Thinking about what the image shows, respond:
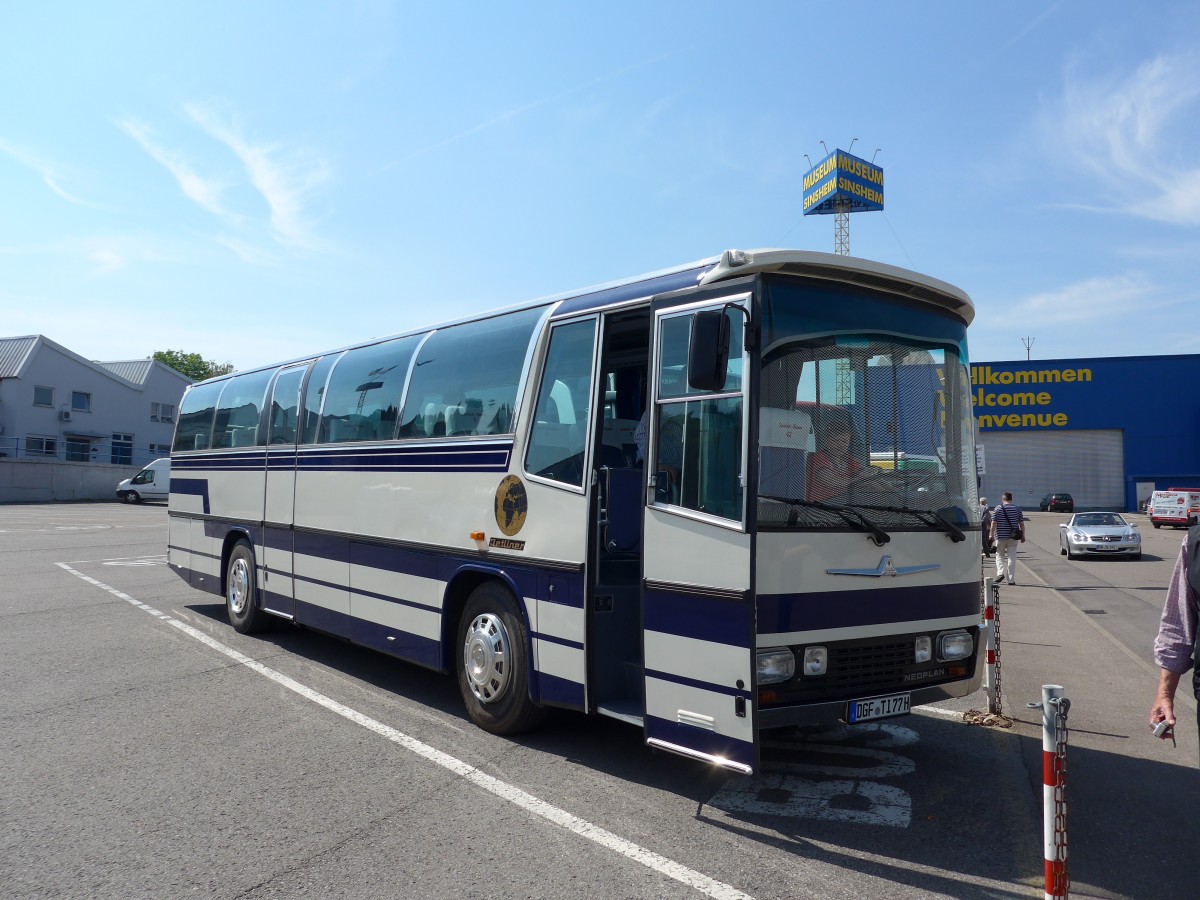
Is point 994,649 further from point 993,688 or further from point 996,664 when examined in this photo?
point 993,688

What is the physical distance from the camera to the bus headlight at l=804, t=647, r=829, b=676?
5.12 m

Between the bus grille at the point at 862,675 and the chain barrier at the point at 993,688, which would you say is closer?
the bus grille at the point at 862,675

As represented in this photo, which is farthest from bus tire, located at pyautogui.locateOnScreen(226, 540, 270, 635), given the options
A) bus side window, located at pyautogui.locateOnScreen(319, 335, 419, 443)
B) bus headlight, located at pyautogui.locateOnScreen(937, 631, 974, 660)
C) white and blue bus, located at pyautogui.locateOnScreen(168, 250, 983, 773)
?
bus headlight, located at pyautogui.locateOnScreen(937, 631, 974, 660)

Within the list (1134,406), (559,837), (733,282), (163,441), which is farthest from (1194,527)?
(163,441)

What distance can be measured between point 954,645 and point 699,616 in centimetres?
179

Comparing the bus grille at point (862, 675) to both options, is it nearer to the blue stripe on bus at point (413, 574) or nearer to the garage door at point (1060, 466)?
the blue stripe on bus at point (413, 574)

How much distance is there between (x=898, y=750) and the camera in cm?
661

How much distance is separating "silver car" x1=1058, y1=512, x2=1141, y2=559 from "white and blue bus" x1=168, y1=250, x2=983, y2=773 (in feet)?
77.1

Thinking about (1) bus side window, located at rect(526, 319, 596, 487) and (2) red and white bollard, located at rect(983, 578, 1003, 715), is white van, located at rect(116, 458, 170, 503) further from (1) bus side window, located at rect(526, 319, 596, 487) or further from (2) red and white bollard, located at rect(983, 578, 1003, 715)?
(2) red and white bollard, located at rect(983, 578, 1003, 715)

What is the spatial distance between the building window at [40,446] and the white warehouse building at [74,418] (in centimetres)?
4

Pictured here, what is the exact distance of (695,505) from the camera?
17.4 ft

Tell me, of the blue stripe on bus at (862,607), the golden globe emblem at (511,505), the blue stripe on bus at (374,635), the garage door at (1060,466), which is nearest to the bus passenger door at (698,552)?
the blue stripe on bus at (862,607)

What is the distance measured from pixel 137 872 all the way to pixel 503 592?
9.67 ft

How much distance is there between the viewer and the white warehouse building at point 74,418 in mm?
50469
